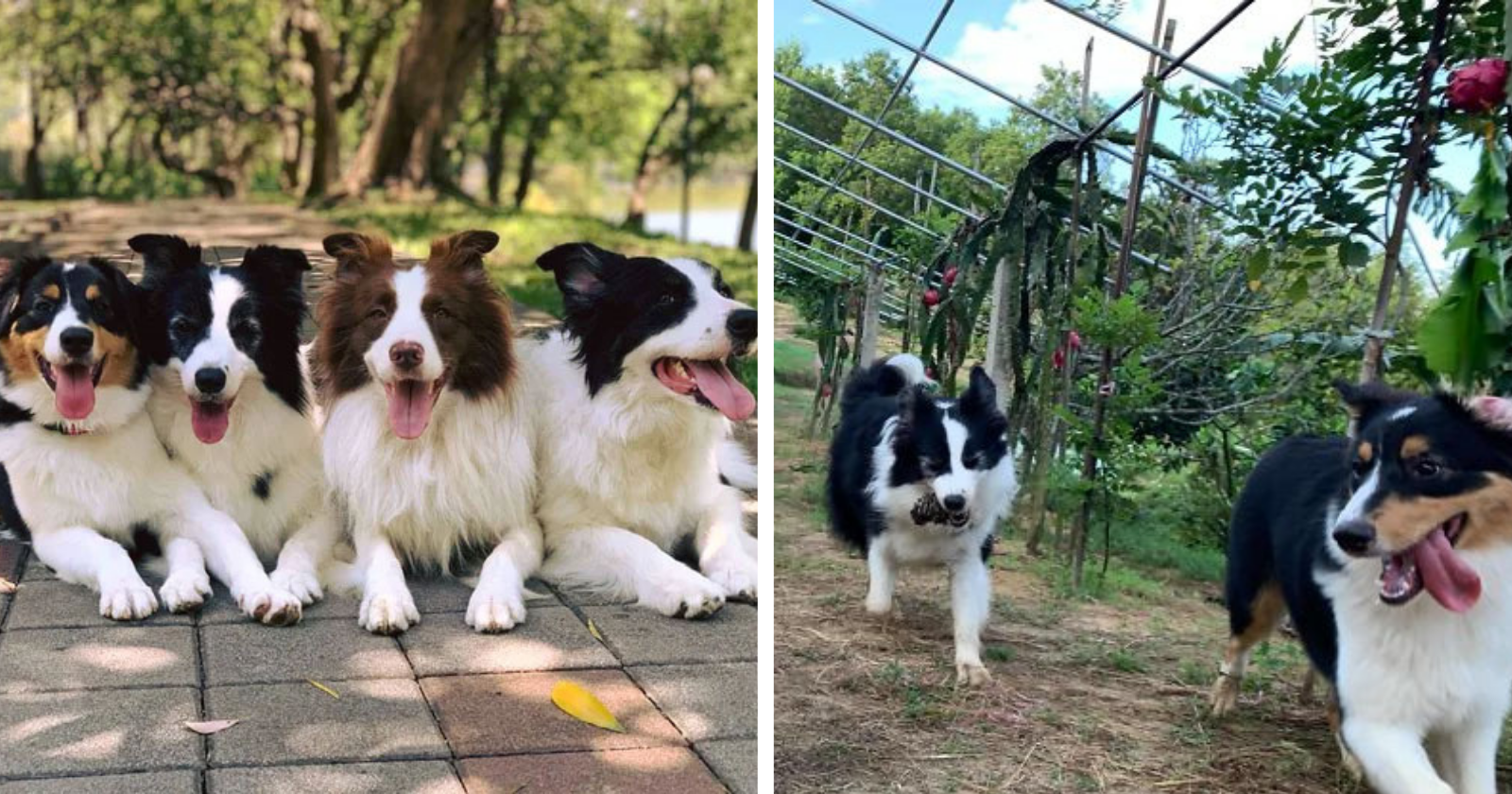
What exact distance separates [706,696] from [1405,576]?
1206mm

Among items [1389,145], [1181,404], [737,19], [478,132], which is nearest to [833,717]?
[1181,404]

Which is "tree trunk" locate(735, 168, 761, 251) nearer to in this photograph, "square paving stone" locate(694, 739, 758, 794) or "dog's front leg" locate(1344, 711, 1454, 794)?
"square paving stone" locate(694, 739, 758, 794)

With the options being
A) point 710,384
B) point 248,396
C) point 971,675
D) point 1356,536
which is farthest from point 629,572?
point 1356,536

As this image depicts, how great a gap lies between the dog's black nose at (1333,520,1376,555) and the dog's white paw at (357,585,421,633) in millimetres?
1673

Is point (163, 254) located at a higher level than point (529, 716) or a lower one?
higher

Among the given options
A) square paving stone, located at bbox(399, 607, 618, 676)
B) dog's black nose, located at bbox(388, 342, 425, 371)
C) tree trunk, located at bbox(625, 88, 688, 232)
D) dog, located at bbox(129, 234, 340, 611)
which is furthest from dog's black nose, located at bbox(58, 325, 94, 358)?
tree trunk, located at bbox(625, 88, 688, 232)

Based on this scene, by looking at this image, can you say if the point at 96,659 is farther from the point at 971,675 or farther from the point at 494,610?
the point at 971,675

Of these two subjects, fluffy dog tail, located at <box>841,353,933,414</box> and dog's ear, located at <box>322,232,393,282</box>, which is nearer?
fluffy dog tail, located at <box>841,353,933,414</box>

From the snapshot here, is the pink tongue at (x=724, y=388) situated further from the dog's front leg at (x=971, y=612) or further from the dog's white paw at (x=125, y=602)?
the dog's white paw at (x=125, y=602)

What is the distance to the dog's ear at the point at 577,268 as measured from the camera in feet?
8.84

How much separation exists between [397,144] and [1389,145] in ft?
8.97

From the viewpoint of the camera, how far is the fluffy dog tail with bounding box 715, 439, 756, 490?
9.42 feet

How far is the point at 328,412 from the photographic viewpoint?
2.71 meters

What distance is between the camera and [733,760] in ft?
7.73
